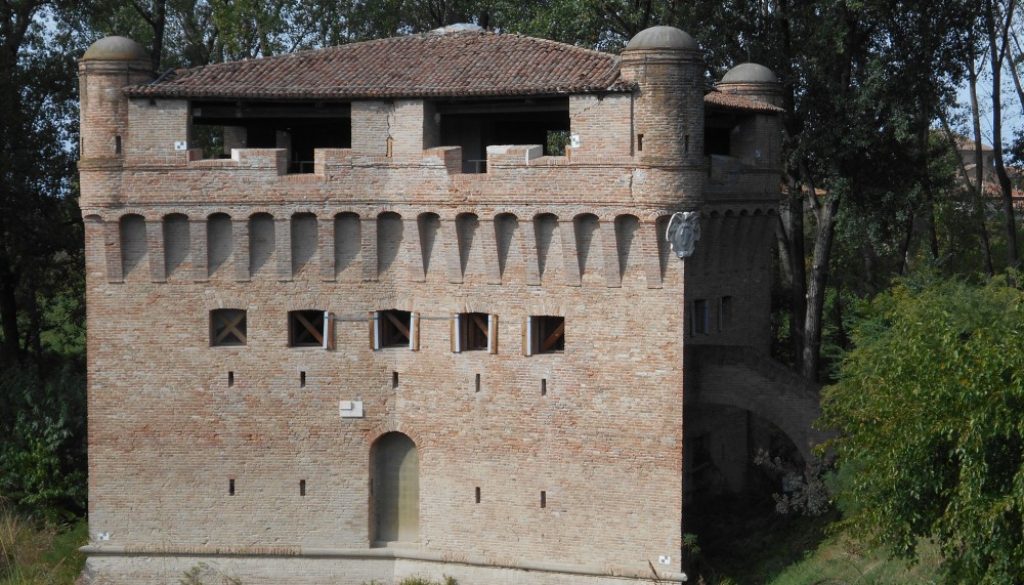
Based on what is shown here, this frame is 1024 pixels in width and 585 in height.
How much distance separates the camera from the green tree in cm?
2042

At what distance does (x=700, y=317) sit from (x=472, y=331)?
14.9ft

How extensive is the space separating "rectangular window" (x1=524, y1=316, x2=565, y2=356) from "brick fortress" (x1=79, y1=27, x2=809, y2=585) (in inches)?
3.6

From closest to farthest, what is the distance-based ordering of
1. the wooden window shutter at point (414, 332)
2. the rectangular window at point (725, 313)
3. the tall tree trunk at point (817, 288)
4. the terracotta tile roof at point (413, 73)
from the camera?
1. the terracotta tile roof at point (413, 73)
2. the wooden window shutter at point (414, 332)
3. the rectangular window at point (725, 313)
4. the tall tree trunk at point (817, 288)

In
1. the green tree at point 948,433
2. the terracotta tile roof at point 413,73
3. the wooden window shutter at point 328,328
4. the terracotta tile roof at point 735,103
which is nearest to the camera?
the green tree at point 948,433

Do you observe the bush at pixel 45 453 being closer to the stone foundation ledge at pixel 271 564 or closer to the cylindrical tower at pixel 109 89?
the stone foundation ledge at pixel 271 564

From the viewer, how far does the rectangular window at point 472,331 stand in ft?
85.9

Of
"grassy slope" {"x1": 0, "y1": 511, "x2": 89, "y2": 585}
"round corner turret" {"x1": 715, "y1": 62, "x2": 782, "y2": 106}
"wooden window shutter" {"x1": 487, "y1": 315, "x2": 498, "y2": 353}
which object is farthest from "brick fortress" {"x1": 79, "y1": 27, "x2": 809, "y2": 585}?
"round corner turret" {"x1": 715, "y1": 62, "x2": 782, "y2": 106}

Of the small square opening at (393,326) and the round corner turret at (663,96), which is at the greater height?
the round corner turret at (663,96)

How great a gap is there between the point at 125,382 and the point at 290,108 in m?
5.95

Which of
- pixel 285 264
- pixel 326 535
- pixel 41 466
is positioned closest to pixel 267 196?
pixel 285 264

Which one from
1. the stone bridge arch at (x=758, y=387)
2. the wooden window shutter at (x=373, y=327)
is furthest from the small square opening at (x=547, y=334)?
the wooden window shutter at (x=373, y=327)

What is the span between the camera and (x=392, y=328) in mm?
27016

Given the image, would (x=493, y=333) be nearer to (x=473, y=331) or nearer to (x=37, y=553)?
(x=473, y=331)

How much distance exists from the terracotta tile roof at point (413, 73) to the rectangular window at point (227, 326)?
4010 mm
